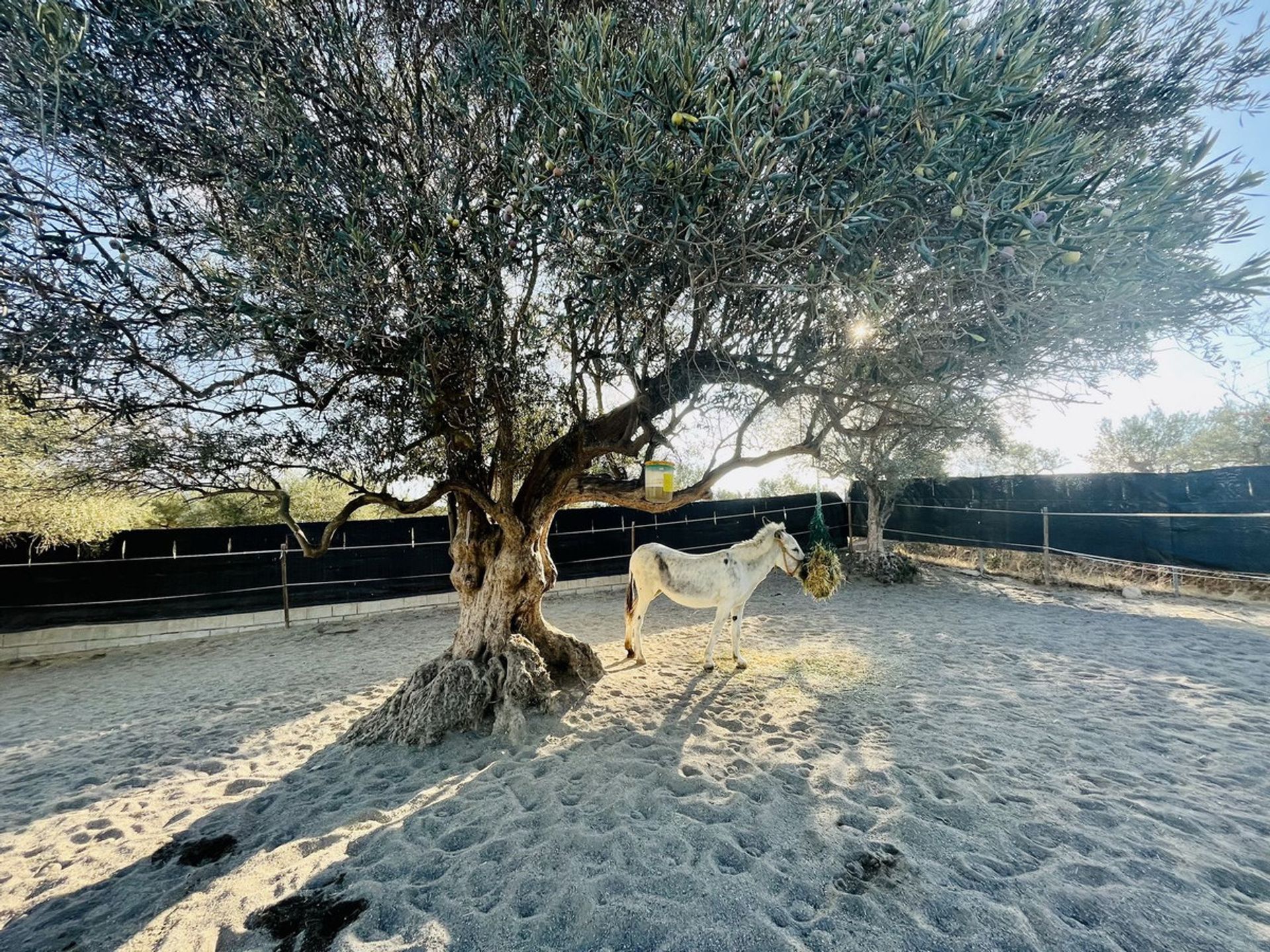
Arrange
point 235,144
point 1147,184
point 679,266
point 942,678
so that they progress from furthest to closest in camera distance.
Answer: point 942,678 → point 679,266 → point 235,144 → point 1147,184

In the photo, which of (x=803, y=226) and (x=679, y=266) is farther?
(x=679, y=266)

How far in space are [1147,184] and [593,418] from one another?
3.92 meters

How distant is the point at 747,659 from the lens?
594 cm

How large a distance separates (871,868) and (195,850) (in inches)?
148

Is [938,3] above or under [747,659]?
above

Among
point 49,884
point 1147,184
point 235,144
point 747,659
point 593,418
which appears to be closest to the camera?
point 1147,184

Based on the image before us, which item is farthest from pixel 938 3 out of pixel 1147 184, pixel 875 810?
pixel 875 810

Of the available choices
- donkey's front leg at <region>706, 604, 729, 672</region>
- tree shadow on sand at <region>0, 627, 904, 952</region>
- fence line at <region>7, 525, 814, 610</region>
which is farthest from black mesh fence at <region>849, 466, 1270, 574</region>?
tree shadow on sand at <region>0, 627, 904, 952</region>

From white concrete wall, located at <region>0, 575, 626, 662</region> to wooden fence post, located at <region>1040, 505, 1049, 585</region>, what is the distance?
1209 centimetres

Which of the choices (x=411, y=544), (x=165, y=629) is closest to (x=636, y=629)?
(x=411, y=544)

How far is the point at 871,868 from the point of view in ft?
7.92

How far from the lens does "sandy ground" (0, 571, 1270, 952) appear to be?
7.06 ft

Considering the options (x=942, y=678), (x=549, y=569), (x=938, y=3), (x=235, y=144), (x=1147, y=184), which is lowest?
(x=942, y=678)

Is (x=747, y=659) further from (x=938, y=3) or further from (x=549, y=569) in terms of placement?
(x=938, y=3)
